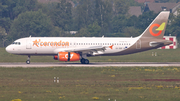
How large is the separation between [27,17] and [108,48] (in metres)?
63.3

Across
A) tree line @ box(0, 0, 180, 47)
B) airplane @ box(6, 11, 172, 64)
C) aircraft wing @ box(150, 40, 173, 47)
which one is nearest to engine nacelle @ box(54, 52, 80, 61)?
airplane @ box(6, 11, 172, 64)

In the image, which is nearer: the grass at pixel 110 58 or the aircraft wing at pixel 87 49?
the aircraft wing at pixel 87 49

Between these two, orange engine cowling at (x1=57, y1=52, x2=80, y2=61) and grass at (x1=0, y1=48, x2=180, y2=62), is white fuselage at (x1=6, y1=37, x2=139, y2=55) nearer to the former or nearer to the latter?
orange engine cowling at (x1=57, y1=52, x2=80, y2=61)

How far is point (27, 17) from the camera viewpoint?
356ft

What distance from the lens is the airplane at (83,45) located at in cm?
4919

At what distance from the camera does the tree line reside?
107 metres

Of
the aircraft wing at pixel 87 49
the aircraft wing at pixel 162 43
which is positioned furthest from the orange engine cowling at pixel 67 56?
the aircraft wing at pixel 162 43
